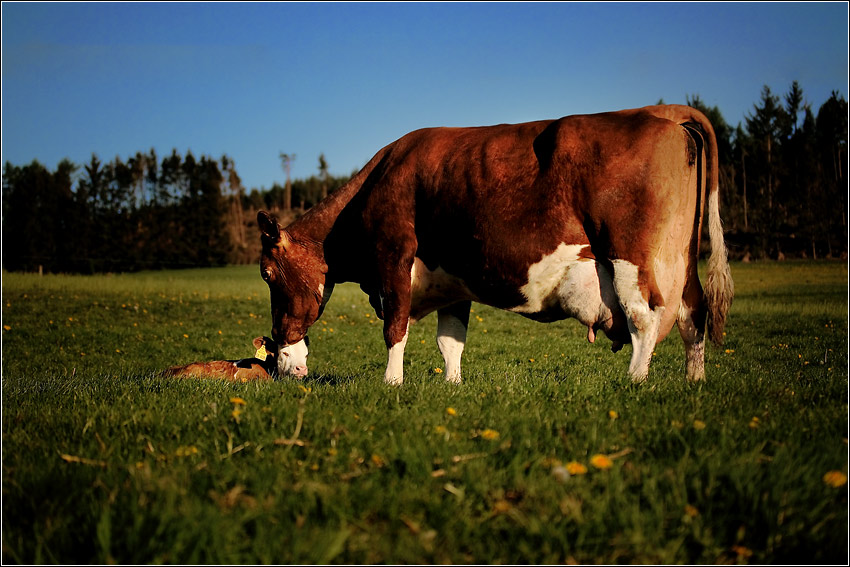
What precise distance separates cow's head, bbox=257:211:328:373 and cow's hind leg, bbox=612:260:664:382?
12.5 ft

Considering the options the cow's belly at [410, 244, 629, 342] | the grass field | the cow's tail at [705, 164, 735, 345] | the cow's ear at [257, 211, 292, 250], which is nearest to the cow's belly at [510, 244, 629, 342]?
the cow's belly at [410, 244, 629, 342]

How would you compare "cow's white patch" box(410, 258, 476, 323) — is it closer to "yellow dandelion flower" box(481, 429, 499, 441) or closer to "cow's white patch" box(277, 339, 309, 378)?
"cow's white patch" box(277, 339, 309, 378)

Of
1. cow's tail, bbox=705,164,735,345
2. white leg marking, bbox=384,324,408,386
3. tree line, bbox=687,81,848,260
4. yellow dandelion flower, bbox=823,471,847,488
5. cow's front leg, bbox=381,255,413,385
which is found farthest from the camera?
tree line, bbox=687,81,848,260

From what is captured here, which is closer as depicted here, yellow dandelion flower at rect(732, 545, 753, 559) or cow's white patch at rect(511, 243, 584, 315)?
yellow dandelion flower at rect(732, 545, 753, 559)

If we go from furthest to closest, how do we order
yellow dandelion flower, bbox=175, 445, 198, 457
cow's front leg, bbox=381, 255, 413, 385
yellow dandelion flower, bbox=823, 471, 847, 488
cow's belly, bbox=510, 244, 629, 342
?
cow's front leg, bbox=381, 255, 413, 385 → cow's belly, bbox=510, 244, 629, 342 → yellow dandelion flower, bbox=175, 445, 198, 457 → yellow dandelion flower, bbox=823, 471, 847, 488

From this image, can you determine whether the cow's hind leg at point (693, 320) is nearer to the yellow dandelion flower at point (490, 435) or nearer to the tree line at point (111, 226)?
the yellow dandelion flower at point (490, 435)

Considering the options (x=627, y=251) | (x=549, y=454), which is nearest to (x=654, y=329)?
(x=627, y=251)

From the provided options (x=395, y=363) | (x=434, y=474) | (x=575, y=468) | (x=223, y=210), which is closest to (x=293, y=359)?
(x=395, y=363)

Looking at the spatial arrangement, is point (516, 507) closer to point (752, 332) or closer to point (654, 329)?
point (654, 329)

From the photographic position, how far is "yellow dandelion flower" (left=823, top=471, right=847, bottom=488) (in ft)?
10.3

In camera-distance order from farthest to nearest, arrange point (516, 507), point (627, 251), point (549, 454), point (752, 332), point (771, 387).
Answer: point (752, 332), point (627, 251), point (771, 387), point (549, 454), point (516, 507)

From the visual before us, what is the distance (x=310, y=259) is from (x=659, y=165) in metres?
4.25

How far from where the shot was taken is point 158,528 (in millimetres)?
2775

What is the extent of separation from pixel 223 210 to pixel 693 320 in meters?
67.8
